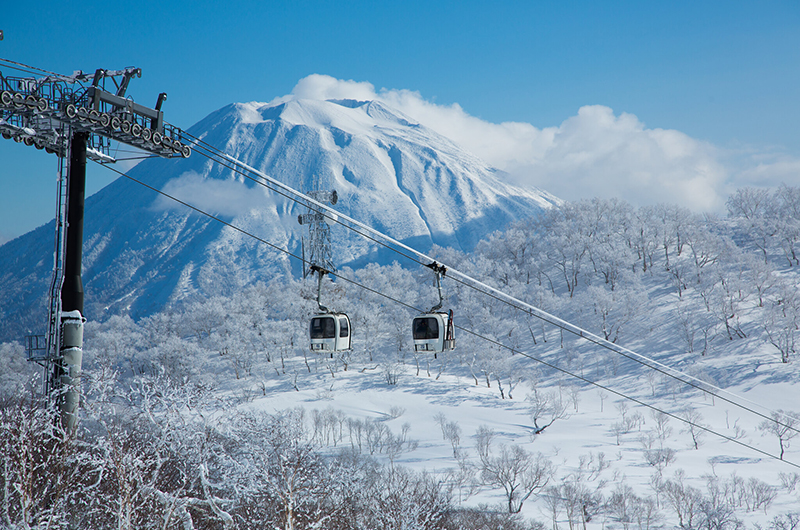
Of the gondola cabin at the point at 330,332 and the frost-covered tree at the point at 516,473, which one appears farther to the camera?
the frost-covered tree at the point at 516,473

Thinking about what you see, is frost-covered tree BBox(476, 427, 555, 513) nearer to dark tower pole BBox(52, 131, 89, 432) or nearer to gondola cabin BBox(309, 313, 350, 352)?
gondola cabin BBox(309, 313, 350, 352)

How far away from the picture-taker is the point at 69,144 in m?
16.8

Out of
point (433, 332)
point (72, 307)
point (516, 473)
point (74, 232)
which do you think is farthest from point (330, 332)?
point (516, 473)

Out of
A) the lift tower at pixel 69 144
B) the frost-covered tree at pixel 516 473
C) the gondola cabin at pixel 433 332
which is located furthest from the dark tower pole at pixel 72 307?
the frost-covered tree at pixel 516 473

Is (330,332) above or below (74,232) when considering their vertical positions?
below

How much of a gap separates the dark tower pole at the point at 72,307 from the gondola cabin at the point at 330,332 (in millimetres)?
6338

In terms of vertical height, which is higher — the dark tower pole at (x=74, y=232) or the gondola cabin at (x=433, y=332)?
the dark tower pole at (x=74, y=232)

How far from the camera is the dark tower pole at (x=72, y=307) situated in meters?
15.5

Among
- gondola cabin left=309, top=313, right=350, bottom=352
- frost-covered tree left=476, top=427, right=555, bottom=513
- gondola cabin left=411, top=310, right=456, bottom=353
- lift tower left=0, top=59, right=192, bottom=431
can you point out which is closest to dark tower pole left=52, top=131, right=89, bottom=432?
lift tower left=0, top=59, right=192, bottom=431

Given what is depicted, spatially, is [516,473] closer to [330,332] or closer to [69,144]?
[330,332]

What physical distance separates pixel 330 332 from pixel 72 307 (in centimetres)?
711

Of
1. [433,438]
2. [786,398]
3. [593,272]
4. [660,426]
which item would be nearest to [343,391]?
[433,438]

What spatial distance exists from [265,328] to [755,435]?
195 feet

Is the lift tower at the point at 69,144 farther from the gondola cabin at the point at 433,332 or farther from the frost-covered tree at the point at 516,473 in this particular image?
the frost-covered tree at the point at 516,473
